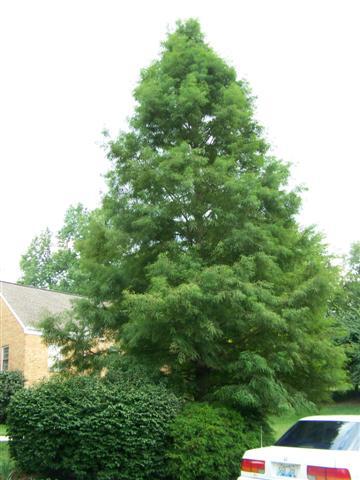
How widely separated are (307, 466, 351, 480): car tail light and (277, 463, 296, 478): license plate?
23cm

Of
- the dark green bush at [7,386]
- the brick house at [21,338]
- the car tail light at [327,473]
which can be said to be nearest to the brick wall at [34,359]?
the brick house at [21,338]

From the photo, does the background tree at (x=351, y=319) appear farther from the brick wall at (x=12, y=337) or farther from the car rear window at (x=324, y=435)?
the car rear window at (x=324, y=435)

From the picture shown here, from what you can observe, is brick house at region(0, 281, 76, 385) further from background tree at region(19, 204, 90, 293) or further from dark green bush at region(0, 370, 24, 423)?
background tree at region(19, 204, 90, 293)

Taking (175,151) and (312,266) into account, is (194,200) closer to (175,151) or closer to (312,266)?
(175,151)

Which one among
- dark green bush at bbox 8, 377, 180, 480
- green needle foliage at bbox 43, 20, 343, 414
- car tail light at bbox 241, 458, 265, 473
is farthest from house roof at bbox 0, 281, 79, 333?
car tail light at bbox 241, 458, 265, 473

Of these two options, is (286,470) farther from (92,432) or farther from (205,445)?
(92,432)

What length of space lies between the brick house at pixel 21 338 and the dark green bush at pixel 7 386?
0.91m

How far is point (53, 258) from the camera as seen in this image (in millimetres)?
60969

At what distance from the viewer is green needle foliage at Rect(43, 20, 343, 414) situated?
10.1m

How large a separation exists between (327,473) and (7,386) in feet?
61.7

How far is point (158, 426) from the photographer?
9133 mm

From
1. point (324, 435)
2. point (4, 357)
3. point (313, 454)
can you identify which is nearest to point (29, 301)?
point (4, 357)

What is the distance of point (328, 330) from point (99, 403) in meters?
5.67

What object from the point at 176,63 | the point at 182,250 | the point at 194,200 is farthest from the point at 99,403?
the point at 176,63
